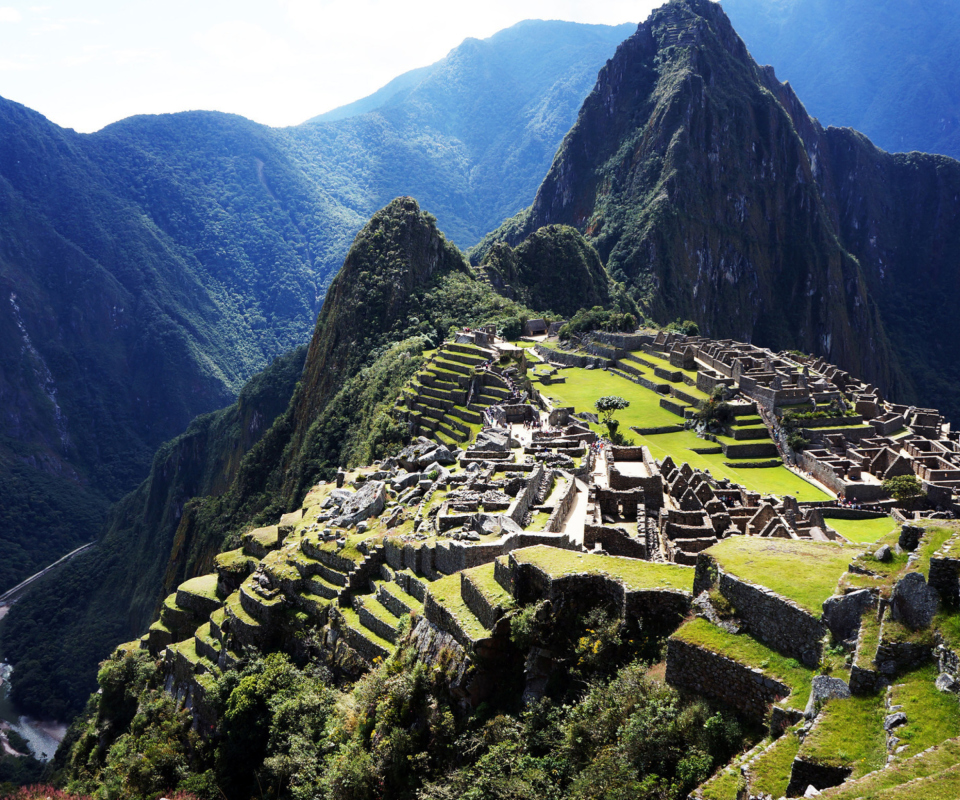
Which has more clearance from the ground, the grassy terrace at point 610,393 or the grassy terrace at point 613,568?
the grassy terrace at point 610,393

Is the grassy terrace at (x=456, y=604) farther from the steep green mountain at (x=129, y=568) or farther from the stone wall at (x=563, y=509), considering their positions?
the steep green mountain at (x=129, y=568)

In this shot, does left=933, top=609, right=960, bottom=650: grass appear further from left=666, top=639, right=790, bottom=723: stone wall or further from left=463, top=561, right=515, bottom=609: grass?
left=463, top=561, right=515, bottom=609: grass

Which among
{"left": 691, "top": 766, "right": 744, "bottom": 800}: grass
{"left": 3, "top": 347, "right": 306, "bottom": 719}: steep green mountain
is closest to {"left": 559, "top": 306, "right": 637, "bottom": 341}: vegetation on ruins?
{"left": 3, "top": 347, "right": 306, "bottom": 719}: steep green mountain

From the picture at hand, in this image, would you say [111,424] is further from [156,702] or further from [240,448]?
[156,702]

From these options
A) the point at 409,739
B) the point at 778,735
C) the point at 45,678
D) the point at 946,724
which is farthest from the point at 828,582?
the point at 45,678

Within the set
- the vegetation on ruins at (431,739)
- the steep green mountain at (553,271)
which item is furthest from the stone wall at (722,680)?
the steep green mountain at (553,271)

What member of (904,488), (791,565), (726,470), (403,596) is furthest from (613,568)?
(726,470)
